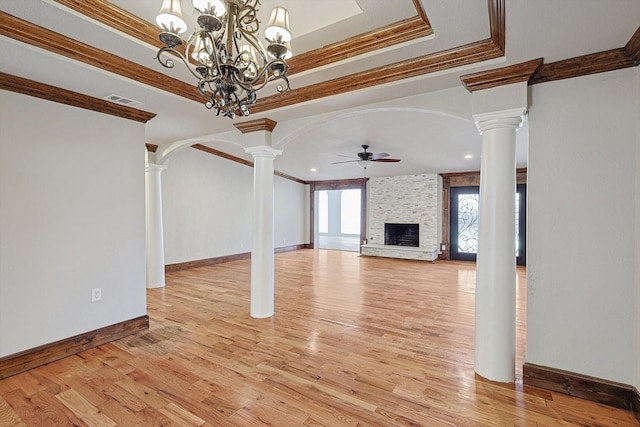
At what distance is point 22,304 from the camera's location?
245 centimetres

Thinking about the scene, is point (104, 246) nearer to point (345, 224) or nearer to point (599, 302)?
point (599, 302)

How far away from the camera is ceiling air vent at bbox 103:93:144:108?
9.17 feet

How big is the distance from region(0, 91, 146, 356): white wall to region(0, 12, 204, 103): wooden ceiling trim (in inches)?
32.2

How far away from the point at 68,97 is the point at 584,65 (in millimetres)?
4143

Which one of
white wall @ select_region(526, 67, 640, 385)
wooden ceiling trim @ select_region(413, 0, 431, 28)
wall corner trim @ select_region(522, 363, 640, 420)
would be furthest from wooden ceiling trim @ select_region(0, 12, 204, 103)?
wall corner trim @ select_region(522, 363, 640, 420)

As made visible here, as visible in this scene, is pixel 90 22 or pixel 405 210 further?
pixel 405 210

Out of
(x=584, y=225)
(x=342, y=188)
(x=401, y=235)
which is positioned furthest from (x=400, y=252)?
(x=584, y=225)

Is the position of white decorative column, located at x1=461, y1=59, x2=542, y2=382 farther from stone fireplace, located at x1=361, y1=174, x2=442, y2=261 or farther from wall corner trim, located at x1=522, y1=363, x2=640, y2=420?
stone fireplace, located at x1=361, y1=174, x2=442, y2=261

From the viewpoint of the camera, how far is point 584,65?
2029 millimetres

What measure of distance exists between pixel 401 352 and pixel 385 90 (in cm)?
242

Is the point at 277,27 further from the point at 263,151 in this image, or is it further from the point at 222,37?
the point at 263,151

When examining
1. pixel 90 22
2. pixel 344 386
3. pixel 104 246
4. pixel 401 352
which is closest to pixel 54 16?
pixel 90 22

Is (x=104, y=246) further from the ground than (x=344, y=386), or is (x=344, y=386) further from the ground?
(x=104, y=246)

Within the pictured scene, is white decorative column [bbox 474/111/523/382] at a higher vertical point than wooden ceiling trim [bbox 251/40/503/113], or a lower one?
lower
